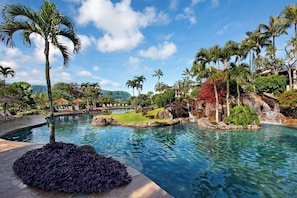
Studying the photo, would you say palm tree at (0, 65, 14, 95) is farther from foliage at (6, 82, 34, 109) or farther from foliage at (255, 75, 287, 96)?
foliage at (255, 75, 287, 96)

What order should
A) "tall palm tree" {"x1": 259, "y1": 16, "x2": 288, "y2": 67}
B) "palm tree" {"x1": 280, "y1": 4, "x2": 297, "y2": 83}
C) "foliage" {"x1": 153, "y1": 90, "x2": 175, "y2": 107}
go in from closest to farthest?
1. "palm tree" {"x1": 280, "y1": 4, "x2": 297, "y2": 83}
2. "tall palm tree" {"x1": 259, "y1": 16, "x2": 288, "y2": 67}
3. "foliage" {"x1": 153, "y1": 90, "x2": 175, "y2": 107}

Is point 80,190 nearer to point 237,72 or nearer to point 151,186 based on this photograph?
point 151,186

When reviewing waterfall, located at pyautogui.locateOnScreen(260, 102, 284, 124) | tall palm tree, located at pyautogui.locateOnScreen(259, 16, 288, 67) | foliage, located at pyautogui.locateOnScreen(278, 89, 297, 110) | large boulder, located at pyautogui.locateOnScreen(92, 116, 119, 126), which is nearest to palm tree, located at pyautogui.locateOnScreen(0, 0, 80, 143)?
large boulder, located at pyautogui.locateOnScreen(92, 116, 119, 126)

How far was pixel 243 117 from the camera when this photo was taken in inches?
701

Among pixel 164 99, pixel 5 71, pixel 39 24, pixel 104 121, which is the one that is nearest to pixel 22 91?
pixel 5 71

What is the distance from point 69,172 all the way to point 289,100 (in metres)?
23.5

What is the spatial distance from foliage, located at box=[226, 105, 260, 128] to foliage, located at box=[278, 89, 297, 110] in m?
4.60

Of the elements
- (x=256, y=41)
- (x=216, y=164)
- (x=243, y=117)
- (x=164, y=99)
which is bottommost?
(x=216, y=164)

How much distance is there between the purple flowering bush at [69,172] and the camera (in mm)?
3957

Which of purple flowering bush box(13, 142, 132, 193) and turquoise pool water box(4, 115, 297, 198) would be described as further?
turquoise pool water box(4, 115, 297, 198)

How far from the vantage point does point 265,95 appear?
78.6ft

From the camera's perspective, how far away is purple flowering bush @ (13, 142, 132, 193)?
3.96m

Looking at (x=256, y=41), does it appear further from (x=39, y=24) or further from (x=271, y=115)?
(x=39, y=24)

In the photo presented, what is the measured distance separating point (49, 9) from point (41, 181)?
562 cm
